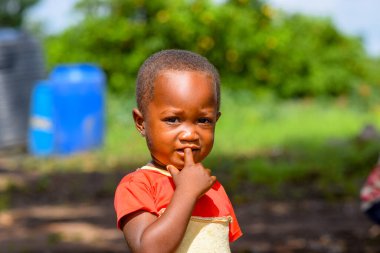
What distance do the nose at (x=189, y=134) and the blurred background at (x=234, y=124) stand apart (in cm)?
342

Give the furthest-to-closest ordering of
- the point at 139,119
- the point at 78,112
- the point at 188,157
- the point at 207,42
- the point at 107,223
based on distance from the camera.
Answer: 1. the point at 207,42
2. the point at 78,112
3. the point at 107,223
4. the point at 139,119
5. the point at 188,157

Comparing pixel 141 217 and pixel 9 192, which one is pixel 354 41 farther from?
pixel 141 217

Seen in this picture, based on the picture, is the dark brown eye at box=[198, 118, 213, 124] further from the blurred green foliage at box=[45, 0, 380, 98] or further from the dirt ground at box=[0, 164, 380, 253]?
the blurred green foliage at box=[45, 0, 380, 98]

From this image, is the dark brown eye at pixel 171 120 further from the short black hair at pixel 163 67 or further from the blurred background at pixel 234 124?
the blurred background at pixel 234 124

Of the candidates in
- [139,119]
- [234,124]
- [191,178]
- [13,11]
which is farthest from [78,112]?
[13,11]

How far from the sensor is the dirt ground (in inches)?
243

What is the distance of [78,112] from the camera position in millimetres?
11570

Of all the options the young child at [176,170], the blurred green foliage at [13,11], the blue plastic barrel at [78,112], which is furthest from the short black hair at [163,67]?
the blurred green foliage at [13,11]

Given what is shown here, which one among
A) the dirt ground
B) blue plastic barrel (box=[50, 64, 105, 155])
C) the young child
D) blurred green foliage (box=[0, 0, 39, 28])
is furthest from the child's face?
blurred green foliage (box=[0, 0, 39, 28])

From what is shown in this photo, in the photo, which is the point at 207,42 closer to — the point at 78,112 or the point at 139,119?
the point at 78,112

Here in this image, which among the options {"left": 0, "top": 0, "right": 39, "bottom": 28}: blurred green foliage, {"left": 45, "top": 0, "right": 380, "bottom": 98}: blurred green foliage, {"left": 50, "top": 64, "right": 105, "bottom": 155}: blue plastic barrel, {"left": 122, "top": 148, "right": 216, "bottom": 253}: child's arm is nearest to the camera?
{"left": 122, "top": 148, "right": 216, "bottom": 253}: child's arm

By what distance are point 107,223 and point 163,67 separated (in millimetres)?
4517

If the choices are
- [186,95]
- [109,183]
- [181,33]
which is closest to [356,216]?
[109,183]

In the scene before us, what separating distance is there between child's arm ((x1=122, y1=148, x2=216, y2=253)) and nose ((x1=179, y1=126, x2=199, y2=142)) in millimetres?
39
